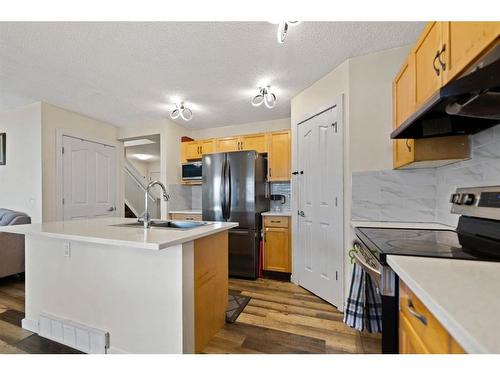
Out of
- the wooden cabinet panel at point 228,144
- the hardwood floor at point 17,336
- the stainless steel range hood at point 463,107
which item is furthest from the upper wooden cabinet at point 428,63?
the hardwood floor at point 17,336

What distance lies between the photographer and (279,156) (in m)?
3.28

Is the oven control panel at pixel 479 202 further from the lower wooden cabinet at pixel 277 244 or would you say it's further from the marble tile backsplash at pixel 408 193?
the lower wooden cabinet at pixel 277 244

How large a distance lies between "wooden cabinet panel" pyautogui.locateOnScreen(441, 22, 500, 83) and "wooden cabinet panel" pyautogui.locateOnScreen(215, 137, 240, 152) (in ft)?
9.11

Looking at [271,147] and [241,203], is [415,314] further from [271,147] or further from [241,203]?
[271,147]

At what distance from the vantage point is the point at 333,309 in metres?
2.14

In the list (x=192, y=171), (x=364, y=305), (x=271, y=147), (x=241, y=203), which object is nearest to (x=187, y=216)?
(x=192, y=171)

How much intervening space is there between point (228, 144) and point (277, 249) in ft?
6.09

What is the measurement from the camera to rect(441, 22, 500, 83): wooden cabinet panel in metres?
0.77

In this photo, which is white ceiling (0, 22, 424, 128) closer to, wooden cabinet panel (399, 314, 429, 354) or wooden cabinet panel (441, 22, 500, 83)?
wooden cabinet panel (441, 22, 500, 83)

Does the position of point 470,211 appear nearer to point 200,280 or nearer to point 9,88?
point 200,280

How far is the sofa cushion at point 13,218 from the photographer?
2.81m

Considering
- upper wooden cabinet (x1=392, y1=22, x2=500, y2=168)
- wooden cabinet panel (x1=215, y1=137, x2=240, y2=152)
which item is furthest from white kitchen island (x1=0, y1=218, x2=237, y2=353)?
wooden cabinet panel (x1=215, y1=137, x2=240, y2=152)

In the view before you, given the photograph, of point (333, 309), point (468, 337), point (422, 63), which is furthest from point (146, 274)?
point (422, 63)
